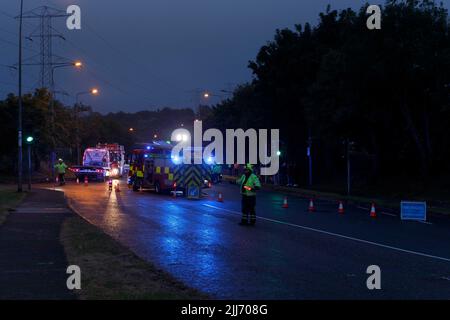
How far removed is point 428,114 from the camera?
3828cm

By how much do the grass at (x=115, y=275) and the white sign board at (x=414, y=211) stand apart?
12.0m

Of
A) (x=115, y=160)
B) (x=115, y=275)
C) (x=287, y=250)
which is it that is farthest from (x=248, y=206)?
(x=115, y=160)

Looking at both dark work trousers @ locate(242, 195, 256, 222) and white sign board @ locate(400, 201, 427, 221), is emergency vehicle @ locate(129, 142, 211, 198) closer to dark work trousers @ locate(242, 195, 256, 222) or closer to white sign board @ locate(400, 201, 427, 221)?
white sign board @ locate(400, 201, 427, 221)

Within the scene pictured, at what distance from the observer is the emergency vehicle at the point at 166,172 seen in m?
30.4

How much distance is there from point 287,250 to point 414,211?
10.4m

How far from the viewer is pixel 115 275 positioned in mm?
9961

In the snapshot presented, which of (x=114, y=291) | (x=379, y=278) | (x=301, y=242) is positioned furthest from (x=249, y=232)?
(x=114, y=291)

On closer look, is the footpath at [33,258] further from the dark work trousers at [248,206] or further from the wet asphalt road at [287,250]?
the dark work trousers at [248,206]

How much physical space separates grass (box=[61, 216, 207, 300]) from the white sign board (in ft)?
39.3

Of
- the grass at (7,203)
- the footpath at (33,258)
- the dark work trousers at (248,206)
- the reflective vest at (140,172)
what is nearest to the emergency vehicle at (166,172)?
the reflective vest at (140,172)

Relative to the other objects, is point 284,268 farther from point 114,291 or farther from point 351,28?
point 351,28

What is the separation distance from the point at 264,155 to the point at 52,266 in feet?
149

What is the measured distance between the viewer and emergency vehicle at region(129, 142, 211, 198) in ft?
99.8

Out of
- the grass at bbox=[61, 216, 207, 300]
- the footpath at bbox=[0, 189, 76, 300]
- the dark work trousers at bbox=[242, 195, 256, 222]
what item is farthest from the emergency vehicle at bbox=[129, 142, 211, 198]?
the grass at bbox=[61, 216, 207, 300]
